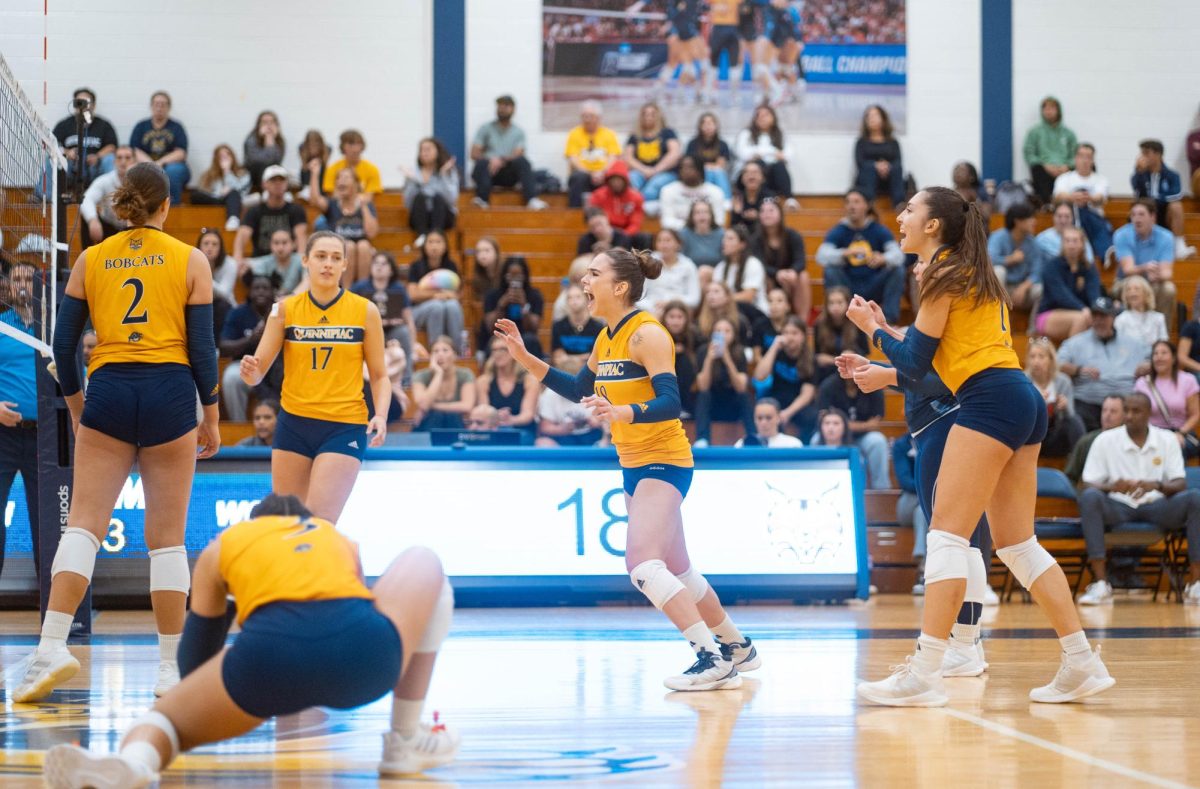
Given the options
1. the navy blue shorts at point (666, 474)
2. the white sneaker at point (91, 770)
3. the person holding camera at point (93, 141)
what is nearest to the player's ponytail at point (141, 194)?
the navy blue shorts at point (666, 474)

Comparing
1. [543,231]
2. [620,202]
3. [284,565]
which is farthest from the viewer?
[543,231]

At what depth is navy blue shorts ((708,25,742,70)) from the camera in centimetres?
1766

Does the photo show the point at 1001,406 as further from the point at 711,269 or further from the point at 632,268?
the point at 711,269

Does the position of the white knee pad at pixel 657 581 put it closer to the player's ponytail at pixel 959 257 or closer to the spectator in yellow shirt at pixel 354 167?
the player's ponytail at pixel 959 257

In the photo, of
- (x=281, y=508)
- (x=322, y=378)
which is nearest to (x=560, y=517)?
(x=322, y=378)

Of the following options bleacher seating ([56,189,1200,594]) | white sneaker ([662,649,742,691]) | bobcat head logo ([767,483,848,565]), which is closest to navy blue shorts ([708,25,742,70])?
bleacher seating ([56,189,1200,594])

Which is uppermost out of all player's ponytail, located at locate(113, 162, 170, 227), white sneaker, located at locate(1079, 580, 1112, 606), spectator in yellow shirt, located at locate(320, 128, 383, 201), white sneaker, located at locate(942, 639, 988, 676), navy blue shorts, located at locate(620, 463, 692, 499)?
spectator in yellow shirt, located at locate(320, 128, 383, 201)

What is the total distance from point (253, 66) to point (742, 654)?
1369cm

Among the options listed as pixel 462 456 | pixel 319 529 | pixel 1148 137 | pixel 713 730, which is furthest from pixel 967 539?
pixel 1148 137

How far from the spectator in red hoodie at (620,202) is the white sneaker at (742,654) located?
9988 millimetres

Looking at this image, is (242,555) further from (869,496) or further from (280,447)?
(869,496)

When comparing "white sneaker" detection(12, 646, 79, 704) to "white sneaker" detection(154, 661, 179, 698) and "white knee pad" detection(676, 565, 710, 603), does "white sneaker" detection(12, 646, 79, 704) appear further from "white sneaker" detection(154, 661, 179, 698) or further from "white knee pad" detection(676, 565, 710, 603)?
"white knee pad" detection(676, 565, 710, 603)

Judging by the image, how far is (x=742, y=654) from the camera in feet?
19.6

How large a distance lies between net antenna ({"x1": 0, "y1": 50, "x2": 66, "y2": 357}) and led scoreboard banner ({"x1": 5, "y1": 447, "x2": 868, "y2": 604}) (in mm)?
2340
